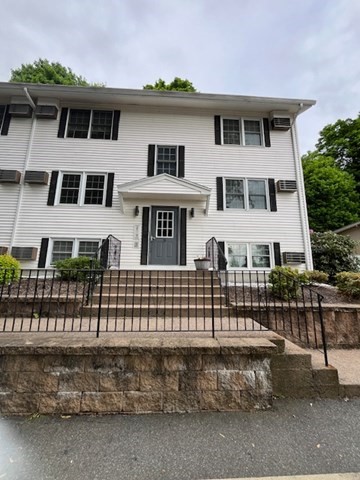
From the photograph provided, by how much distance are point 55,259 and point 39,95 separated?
21.6 feet

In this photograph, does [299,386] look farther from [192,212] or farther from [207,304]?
[192,212]

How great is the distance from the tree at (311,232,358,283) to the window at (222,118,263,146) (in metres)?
5.11

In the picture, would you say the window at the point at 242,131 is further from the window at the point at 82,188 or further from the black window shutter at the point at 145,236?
the window at the point at 82,188

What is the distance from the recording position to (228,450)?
6.47 feet

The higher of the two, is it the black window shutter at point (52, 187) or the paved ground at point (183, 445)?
the black window shutter at point (52, 187)

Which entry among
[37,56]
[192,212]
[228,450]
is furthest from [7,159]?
[37,56]

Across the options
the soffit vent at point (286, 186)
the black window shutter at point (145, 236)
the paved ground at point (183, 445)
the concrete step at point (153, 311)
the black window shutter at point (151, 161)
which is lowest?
the paved ground at point (183, 445)

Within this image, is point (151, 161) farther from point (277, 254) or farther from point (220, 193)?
point (277, 254)

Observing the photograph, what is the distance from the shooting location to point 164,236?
8.24 meters

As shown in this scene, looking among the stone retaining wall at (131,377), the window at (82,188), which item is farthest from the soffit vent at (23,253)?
the stone retaining wall at (131,377)

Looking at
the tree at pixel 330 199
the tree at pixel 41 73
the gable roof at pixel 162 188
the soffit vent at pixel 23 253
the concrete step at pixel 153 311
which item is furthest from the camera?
the tree at pixel 41 73

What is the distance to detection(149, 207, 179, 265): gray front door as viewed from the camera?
8.05 meters

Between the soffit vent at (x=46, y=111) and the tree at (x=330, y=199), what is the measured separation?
18812mm

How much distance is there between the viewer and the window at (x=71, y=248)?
8000 millimetres
